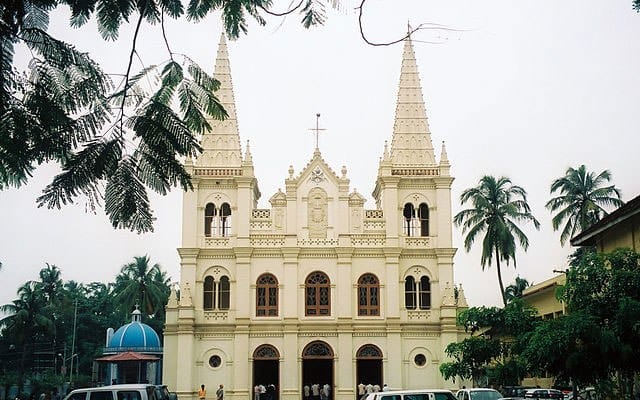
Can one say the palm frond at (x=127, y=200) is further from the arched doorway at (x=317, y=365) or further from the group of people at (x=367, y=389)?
the arched doorway at (x=317, y=365)

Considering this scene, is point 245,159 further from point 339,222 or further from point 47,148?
point 47,148

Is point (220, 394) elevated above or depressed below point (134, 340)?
below

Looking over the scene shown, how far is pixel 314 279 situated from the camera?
4272 centimetres

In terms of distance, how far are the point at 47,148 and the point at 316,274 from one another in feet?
126

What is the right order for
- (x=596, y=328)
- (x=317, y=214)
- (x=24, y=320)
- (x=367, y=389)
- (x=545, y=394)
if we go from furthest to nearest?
(x=24, y=320)
(x=317, y=214)
(x=367, y=389)
(x=545, y=394)
(x=596, y=328)

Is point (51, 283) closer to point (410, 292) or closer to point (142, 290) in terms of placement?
point (142, 290)

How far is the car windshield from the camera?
25109mm

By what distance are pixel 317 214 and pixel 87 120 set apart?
126ft

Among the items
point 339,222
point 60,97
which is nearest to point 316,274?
point 339,222

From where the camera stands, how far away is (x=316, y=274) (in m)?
42.7

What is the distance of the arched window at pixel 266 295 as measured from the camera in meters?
42.2

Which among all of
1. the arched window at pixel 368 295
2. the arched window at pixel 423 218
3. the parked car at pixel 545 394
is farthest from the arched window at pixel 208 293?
the parked car at pixel 545 394

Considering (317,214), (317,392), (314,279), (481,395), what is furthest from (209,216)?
(481,395)

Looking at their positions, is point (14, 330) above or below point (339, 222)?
below
